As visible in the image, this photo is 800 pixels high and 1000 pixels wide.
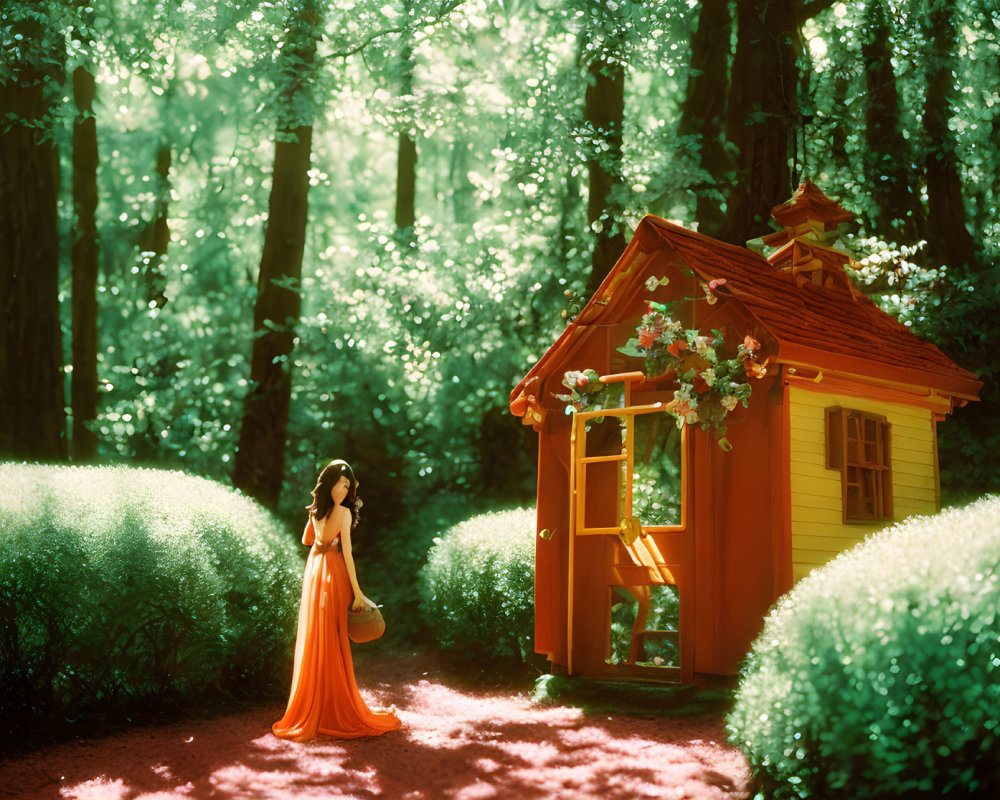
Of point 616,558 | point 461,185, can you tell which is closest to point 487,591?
point 616,558

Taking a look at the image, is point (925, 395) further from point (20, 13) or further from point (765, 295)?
point (20, 13)

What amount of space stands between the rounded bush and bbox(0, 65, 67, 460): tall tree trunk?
17.2 feet

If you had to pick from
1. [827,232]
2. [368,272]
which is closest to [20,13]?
[368,272]

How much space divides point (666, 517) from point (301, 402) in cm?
857

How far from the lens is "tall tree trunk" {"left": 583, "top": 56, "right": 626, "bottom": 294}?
1428 cm

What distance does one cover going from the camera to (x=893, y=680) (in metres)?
5.20

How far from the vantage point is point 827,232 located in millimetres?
10945

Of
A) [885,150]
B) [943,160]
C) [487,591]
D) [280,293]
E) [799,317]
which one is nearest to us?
[799,317]

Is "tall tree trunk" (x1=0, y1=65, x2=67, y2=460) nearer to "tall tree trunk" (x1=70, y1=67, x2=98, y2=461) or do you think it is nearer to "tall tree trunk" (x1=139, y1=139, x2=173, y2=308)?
"tall tree trunk" (x1=70, y1=67, x2=98, y2=461)

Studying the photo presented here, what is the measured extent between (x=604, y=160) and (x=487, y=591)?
6.28 meters

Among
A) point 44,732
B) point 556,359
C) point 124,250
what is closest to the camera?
point 44,732

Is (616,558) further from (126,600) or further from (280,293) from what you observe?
(280,293)

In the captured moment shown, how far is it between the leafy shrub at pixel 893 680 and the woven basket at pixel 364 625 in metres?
3.29

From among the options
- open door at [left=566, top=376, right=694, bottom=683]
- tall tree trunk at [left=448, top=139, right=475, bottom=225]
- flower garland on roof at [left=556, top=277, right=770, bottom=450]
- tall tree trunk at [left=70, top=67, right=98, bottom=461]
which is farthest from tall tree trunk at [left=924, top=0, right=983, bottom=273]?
tall tree trunk at [left=70, top=67, right=98, bottom=461]
